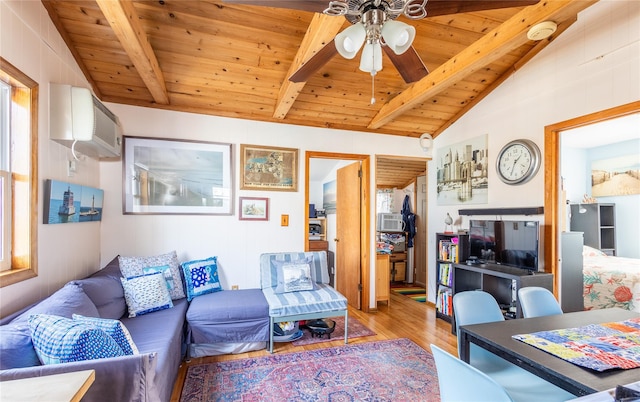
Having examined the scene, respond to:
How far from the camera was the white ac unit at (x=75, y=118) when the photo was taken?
2133 millimetres

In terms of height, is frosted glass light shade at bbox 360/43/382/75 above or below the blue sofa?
above

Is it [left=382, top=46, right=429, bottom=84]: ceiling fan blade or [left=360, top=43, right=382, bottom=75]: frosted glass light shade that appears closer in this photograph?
[left=360, top=43, right=382, bottom=75]: frosted glass light shade

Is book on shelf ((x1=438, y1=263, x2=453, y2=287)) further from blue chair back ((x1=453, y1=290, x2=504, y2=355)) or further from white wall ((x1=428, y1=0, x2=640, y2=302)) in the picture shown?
blue chair back ((x1=453, y1=290, x2=504, y2=355))

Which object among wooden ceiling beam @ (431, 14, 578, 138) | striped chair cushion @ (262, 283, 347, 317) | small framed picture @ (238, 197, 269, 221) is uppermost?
wooden ceiling beam @ (431, 14, 578, 138)

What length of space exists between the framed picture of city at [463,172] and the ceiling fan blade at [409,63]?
207 centimetres

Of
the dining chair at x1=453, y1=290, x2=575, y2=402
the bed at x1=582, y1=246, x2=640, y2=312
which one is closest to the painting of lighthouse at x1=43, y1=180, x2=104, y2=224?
the dining chair at x1=453, y1=290, x2=575, y2=402

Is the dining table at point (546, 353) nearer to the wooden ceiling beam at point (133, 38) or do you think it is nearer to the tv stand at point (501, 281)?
the tv stand at point (501, 281)

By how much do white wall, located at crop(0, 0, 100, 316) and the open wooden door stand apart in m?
3.03

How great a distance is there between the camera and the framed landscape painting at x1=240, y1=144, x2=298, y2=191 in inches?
138

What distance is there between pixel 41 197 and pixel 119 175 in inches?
47.1

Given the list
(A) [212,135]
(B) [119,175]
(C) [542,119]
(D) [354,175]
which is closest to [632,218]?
(C) [542,119]

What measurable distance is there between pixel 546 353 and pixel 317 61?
6.28 feet

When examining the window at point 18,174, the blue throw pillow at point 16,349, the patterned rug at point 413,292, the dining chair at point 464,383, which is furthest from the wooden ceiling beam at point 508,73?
the blue throw pillow at point 16,349

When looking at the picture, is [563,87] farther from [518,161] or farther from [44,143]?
[44,143]
